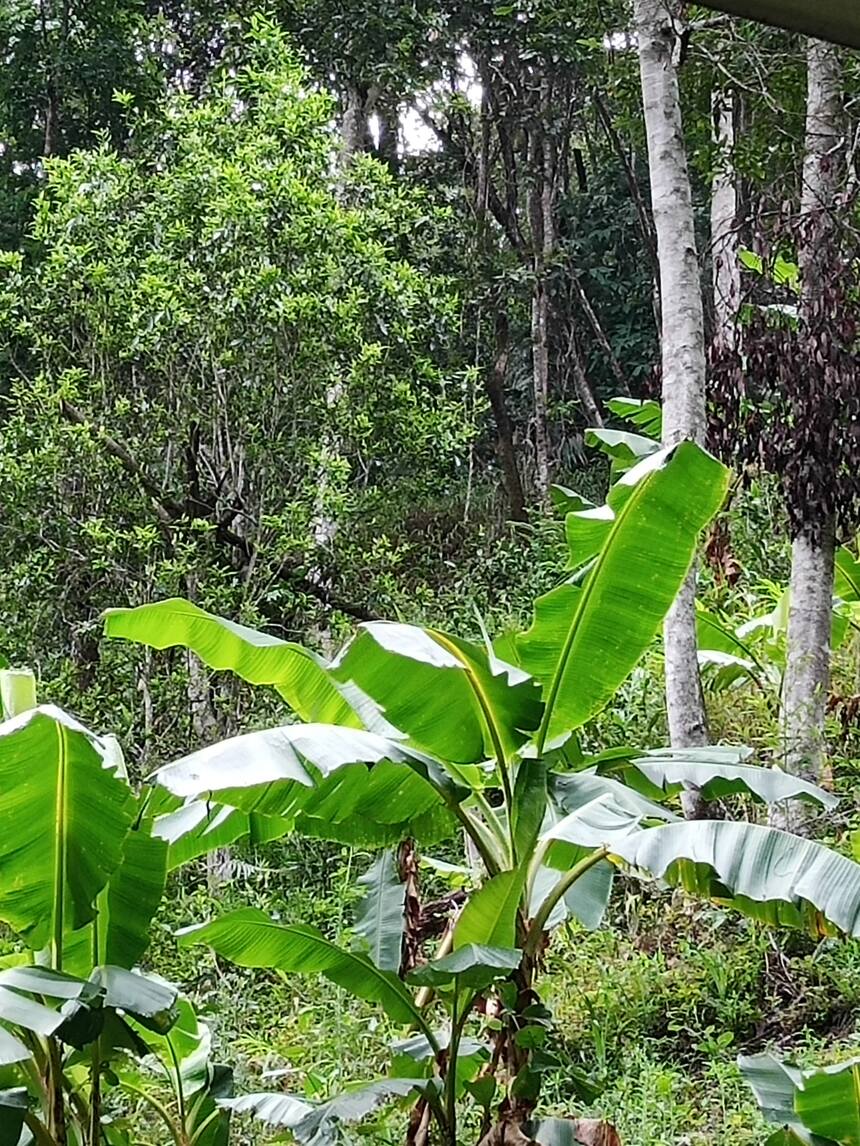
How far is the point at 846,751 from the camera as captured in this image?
15.3ft

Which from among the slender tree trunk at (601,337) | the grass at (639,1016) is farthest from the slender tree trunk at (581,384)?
the grass at (639,1016)

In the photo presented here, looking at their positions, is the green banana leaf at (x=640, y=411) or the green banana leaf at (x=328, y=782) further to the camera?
the green banana leaf at (x=640, y=411)

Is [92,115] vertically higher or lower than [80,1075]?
higher

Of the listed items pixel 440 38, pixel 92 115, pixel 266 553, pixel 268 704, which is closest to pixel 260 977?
pixel 268 704

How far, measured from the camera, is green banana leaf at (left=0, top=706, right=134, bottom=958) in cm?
193

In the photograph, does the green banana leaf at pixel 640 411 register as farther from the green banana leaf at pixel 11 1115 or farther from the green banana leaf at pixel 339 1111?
the green banana leaf at pixel 11 1115

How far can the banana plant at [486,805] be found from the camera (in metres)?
2.02

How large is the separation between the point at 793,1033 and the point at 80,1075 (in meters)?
1.98

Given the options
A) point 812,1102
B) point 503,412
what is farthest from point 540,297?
point 812,1102

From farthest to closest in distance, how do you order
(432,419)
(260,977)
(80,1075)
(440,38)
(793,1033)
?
(440,38) → (432,419) → (260,977) → (793,1033) → (80,1075)

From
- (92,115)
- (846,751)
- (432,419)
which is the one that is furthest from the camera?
(92,115)

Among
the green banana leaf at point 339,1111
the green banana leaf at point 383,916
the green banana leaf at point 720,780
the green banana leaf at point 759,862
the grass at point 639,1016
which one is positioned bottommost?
the grass at point 639,1016

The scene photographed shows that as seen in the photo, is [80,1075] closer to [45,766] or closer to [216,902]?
[45,766]

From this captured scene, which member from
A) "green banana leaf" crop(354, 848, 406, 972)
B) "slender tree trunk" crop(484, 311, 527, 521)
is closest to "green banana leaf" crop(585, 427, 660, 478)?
"green banana leaf" crop(354, 848, 406, 972)
